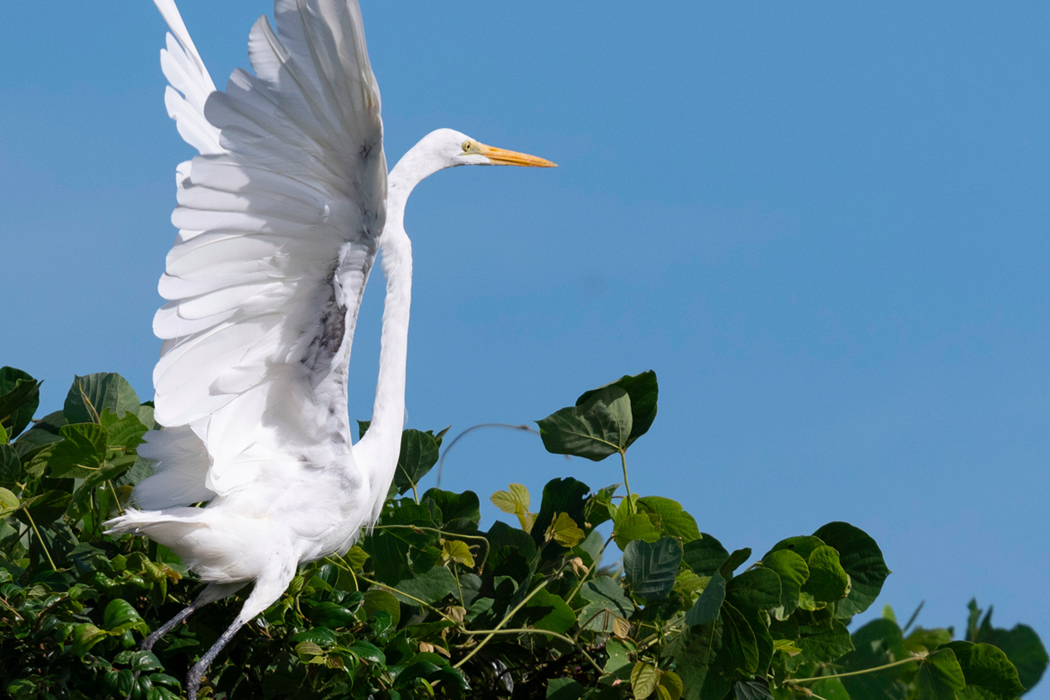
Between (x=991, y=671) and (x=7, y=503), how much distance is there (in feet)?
7.82

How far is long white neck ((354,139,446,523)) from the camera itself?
256cm

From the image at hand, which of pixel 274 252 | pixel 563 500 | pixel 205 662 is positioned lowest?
pixel 205 662

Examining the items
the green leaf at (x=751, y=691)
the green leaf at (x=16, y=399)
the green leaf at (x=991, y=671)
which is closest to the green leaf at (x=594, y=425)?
the green leaf at (x=751, y=691)

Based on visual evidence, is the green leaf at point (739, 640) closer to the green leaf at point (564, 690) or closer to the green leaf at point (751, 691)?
the green leaf at point (751, 691)

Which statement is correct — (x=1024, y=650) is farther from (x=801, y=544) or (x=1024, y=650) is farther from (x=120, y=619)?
(x=120, y=619)

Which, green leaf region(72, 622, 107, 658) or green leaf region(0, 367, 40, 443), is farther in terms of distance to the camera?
green leaf region(0, 367, 40, 443)

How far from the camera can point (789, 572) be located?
2.03 m

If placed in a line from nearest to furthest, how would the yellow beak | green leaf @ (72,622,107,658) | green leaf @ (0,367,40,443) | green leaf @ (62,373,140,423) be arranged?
green leaf @ (72,622,107,658), green leaf @ (0,367,40,443), green leaf @ (62,373,140,423), the yellow beak

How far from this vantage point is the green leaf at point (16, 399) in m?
2.42

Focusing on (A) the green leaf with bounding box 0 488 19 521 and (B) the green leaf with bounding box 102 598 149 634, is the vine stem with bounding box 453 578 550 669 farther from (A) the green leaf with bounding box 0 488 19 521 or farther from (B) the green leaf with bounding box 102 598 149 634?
(A) the green leaf with bounding box 0 488 19 521

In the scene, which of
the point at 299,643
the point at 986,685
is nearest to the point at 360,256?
the point at 299,643

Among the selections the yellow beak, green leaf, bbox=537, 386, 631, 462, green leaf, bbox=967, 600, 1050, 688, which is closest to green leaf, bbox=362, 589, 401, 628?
green leaf, bbox=537, 386, 631, 462

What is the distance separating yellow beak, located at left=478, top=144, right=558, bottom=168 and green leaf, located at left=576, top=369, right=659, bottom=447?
1318 millimetres

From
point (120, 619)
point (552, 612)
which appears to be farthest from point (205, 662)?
point (552, 612)
